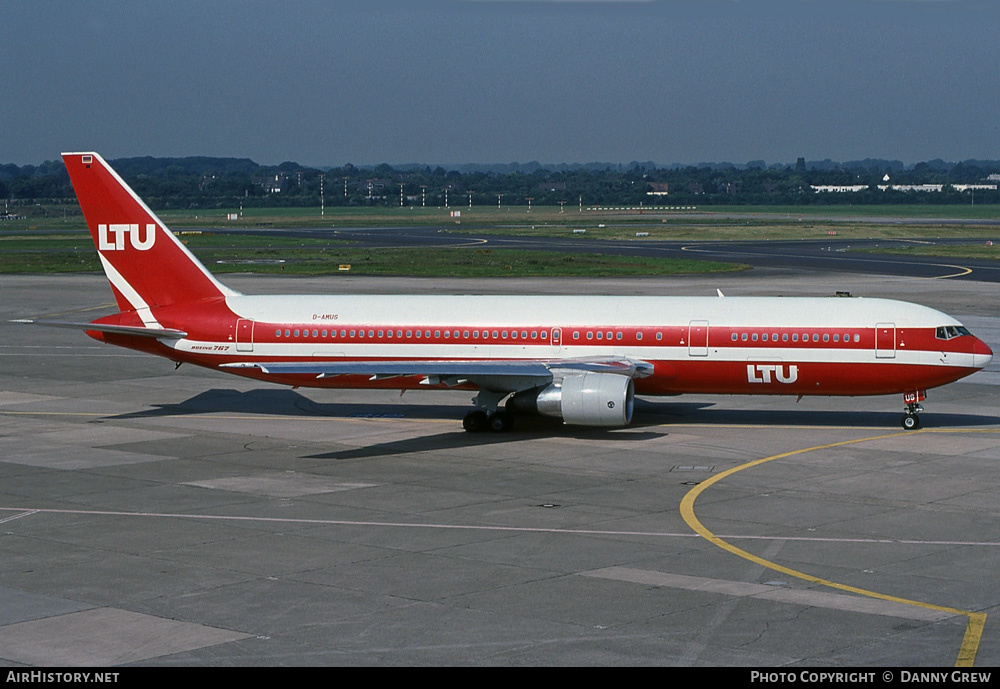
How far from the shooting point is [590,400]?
4019 centimetres

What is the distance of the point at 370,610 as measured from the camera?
2330 centimetres

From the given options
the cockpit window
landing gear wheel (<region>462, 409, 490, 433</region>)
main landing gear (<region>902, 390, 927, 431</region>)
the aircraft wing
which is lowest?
landing gear wheel (<region>462, 409, 490, 433</region>)

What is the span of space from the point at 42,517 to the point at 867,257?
110m

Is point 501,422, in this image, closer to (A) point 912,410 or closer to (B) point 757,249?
(A) point 912,410

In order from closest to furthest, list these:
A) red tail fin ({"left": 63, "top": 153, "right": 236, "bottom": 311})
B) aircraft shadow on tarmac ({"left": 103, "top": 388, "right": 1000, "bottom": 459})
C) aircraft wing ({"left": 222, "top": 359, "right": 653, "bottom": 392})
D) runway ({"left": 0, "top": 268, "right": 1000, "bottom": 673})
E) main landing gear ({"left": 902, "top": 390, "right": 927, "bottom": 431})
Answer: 1. runway ({"left": 0, "top": 268, "right": 1000, "bottom": 673})
2. aircraft wing ({"left": 222, "top": 359, "right": 653, "bottom": 392})
3. aircraft shadow on tarmac ({"left": 103, "top": 388, "right": 1000, "bottom": 459})
4. main landing gear ({"left": 902, "top": 390, "right": 927, "bottom": 431})
5. red tail fin ({"left": 63, "top": 153, "right": 236, "bottom": 311})

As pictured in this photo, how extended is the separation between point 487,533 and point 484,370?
12.5 metres

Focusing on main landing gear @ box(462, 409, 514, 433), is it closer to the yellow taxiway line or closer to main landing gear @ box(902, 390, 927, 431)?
the yellow taxiway line

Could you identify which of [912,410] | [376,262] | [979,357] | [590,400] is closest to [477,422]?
[590,400]

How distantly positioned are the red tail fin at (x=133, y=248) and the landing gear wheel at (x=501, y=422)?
11.5 metres

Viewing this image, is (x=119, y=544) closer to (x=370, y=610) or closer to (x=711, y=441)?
(x=370, y=610)

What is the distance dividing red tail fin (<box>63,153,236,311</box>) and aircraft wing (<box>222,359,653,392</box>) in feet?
18.5

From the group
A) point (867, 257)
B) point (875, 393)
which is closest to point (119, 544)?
point (875, 393)

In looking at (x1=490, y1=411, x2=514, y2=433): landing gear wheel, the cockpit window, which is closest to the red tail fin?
(x1=490, y1=411, x2=514, y2=433): landing gear wheel

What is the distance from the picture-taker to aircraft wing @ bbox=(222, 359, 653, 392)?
40625 millimetres
